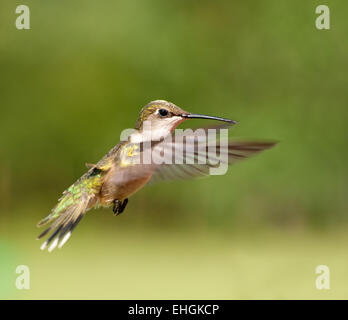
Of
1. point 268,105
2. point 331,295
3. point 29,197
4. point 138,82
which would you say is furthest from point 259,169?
point 29,197

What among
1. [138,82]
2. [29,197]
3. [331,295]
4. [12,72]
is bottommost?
[331,295]

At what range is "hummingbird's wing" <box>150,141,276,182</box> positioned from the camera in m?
0.75

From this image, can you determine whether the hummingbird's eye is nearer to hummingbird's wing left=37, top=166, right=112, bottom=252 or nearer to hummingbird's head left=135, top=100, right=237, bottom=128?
hummingbird's head left=135, top=100, right=237, bottom=128

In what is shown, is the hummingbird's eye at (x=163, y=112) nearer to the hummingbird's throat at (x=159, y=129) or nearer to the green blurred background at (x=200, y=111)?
the hummingbird's throat at (x=159, y=129)

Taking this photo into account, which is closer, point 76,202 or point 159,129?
point 159,129

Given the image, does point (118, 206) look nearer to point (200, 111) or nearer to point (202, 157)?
point (202, 157)

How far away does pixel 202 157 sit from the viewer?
0.77 meters

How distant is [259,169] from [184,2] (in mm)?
1200

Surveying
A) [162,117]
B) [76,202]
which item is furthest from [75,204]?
[162,117]

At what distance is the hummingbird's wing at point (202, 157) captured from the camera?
748 millimetres

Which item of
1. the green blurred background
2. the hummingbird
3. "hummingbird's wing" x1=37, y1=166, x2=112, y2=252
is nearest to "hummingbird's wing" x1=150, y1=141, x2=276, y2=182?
the hummingbird

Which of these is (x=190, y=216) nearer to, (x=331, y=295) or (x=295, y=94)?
(x=295, y=94)

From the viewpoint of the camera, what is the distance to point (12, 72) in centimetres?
368

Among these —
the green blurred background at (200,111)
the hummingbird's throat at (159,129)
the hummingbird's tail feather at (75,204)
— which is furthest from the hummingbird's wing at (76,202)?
the green blurred background at (200,111)
